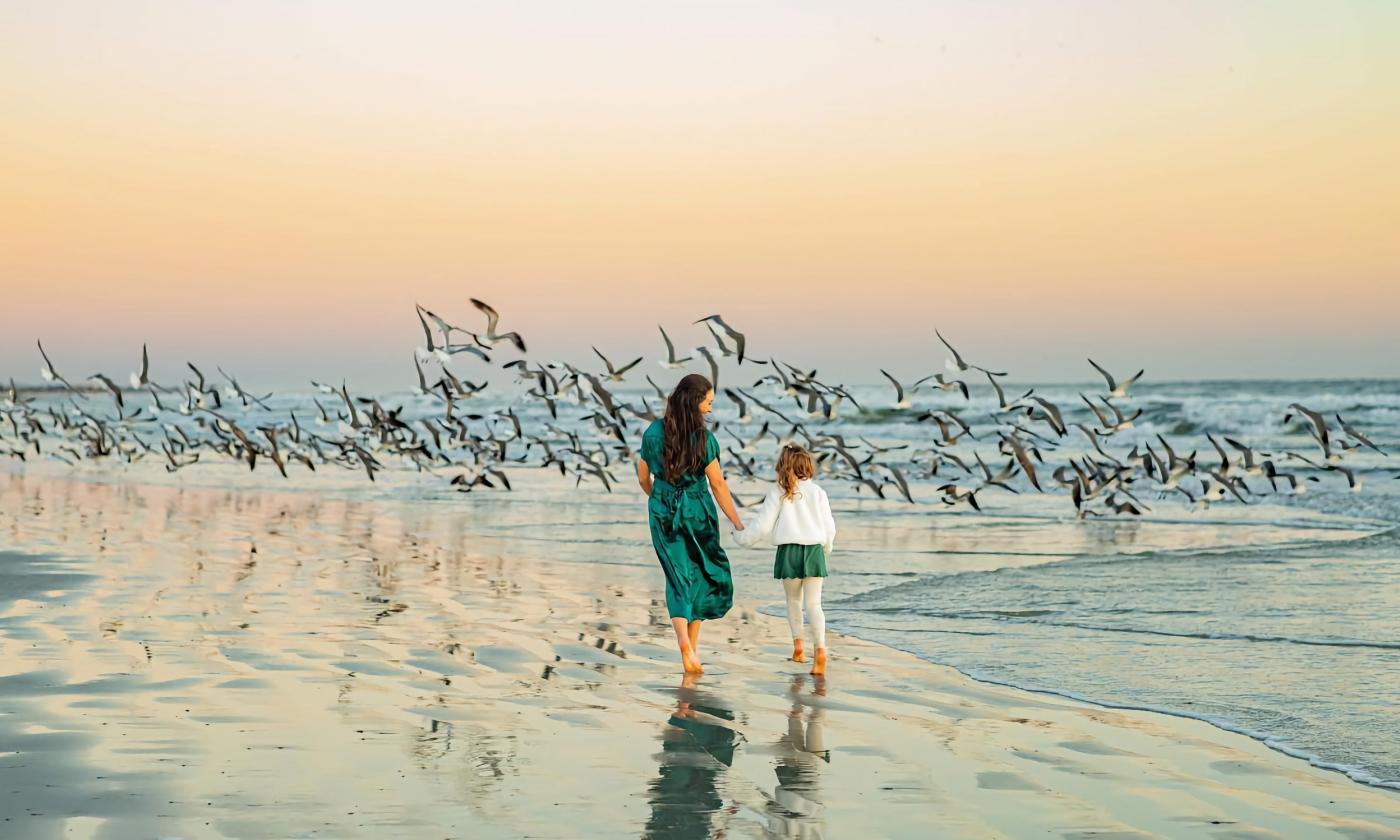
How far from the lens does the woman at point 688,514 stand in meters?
8.66

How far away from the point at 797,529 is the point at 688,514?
76 cm

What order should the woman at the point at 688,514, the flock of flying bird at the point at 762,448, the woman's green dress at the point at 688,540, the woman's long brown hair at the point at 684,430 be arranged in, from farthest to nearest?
1. the flock of flying bird at the point at 762,448
2. the woman's green dress at the point at 688,540
3. the woman at the point at 688,514
4. the woman's long brown hair at the point at 684,430

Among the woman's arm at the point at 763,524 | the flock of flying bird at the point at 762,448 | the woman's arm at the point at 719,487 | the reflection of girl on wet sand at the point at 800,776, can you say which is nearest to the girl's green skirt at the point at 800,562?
the woman's arm at the point at 763,524

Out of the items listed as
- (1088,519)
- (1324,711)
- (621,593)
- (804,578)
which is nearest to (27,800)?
(804,578)

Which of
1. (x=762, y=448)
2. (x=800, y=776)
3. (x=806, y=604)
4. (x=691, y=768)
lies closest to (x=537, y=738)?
(x=691, y=768)

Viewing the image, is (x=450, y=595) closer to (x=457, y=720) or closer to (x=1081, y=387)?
(x=457, y=720)

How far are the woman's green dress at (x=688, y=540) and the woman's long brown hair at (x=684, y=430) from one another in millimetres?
77

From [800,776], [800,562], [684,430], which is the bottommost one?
[800,776]

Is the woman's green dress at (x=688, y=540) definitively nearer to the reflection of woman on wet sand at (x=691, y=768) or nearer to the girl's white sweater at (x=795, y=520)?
the girl's white sweater at (x=795, y=520)

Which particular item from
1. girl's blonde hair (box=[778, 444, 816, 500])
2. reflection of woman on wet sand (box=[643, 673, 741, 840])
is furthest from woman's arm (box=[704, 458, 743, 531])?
reflection of woman on wet sand (box=[643, 673, 741, 840])

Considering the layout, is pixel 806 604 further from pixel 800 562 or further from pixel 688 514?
pixel 688 514

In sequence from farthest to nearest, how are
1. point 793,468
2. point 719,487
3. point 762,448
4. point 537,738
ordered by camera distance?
point 762,448 → point 793,468 → point 719,487 → point 537,738

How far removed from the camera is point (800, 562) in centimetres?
919

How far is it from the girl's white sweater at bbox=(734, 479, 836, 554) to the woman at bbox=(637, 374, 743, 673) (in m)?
0.25
